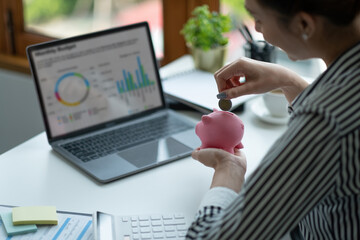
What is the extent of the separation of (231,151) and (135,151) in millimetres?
296

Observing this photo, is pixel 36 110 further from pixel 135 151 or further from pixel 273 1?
pixel 273 1

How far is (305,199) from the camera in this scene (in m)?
0.71

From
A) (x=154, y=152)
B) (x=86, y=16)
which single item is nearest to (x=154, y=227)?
(x=154, y=152)

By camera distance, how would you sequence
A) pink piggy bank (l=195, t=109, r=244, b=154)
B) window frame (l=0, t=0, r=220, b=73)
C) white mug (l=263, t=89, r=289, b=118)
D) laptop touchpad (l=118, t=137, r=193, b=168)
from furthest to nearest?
window frame (l=0, t=0, r=220, b=73)
white mug (l=263, t=89, r=289, b=118)
laptop touchpad (l=118, t=137, r=193, b=168)
pink piggy bank (l=195, t=109, r=244, b=154)

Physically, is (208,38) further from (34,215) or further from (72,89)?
(34,215)

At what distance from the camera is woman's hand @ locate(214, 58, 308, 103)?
→ 101cm

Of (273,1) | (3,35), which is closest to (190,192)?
(273,1)

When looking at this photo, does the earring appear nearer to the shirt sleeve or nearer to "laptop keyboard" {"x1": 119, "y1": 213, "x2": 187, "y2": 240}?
the shirt sleeve

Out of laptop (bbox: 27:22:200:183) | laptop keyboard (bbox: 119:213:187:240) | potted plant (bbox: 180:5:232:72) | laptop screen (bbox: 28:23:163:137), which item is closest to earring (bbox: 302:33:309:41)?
laptop keyboard (bbox: 119:213:187:240)

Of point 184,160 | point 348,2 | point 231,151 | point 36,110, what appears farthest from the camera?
point 36,110

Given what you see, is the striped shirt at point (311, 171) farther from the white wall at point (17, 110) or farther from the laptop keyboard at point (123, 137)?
the white wall at point (17, 110)

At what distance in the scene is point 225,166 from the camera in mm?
884

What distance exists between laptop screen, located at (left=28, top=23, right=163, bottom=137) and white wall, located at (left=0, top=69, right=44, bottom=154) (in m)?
0.76

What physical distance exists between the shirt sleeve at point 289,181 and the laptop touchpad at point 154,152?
44 cm
